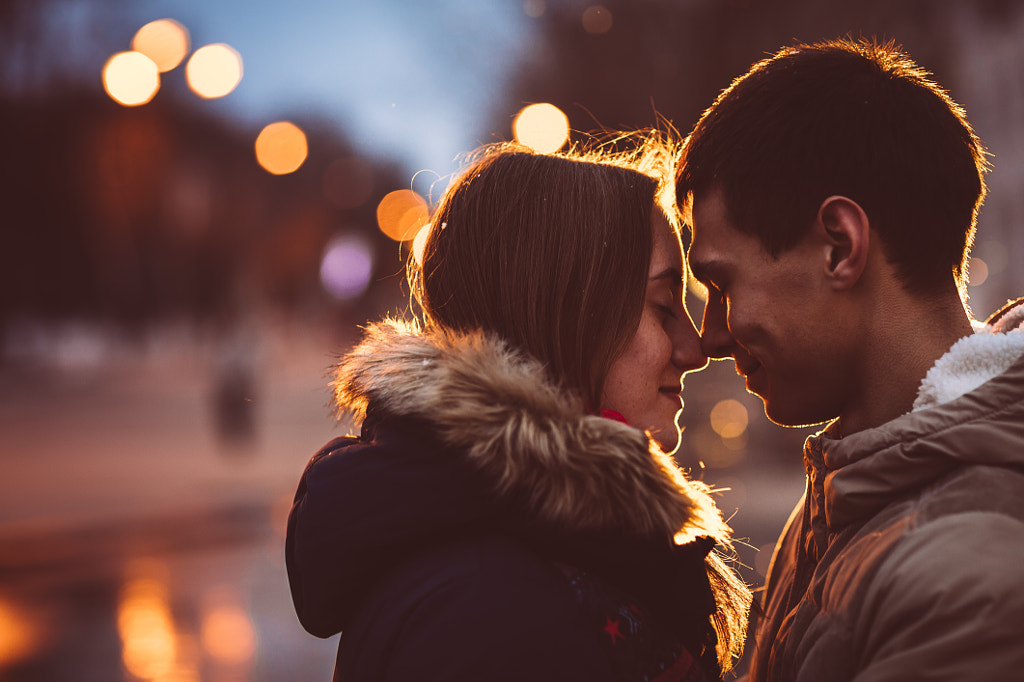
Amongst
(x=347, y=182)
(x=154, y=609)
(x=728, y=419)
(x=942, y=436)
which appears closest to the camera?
(x=942, y=436)

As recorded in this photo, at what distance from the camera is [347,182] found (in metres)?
73.0

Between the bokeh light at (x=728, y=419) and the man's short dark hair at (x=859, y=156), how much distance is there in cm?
1106

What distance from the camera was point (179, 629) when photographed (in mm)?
7551

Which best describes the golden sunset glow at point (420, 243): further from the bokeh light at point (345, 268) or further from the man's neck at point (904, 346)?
the bokeh light at point (345, 268)

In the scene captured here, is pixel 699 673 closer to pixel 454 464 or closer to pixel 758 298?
pixel 454 464

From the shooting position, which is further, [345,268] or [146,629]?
[345,268]

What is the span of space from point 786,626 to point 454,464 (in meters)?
0.93


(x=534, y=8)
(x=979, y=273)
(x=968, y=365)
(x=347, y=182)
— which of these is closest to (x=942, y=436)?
(x=968, y=365)

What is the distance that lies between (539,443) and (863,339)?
907mm

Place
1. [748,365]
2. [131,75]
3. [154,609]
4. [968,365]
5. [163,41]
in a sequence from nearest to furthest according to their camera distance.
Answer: [968,365]
[748,365]
[154,609]
[131,75]
[163,41]

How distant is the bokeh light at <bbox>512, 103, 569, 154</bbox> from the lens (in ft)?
43.3

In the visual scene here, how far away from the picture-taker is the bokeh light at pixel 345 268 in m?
63.3

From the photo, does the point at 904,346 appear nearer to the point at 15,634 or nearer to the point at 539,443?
the point at 539,443

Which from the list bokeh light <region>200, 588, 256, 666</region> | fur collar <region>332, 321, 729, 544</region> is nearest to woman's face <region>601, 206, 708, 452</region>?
fur collar <region>332, 321, 729, 544</region>
